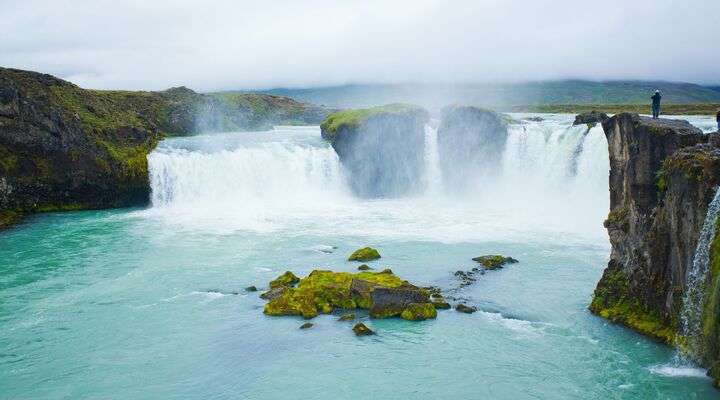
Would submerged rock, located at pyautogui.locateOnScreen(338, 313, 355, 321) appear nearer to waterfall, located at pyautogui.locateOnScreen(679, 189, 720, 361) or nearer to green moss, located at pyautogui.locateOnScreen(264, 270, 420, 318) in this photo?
green moss, located at pyautogui.locateOnScreen(264, 270, 420, 318)

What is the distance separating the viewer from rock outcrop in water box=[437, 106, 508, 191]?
5456 cm

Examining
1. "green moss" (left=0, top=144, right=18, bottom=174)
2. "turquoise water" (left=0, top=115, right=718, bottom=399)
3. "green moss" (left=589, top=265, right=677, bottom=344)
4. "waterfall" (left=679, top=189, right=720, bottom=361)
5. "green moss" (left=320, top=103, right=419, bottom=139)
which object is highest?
"green moss" (left=320, top=103, right=419, bottom=139)

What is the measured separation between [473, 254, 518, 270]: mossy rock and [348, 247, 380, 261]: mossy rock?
501 centimetres

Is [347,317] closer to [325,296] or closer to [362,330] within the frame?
[362,330]

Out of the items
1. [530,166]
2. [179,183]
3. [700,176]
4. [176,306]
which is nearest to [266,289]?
[176,306]

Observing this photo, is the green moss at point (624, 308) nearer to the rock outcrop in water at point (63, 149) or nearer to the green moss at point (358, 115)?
the green moss at point (358, 115)

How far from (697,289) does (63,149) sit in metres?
45.3

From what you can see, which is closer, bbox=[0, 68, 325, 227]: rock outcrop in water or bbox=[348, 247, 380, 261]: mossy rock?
bbox=[348, 247, 380, 261]: mossy rock

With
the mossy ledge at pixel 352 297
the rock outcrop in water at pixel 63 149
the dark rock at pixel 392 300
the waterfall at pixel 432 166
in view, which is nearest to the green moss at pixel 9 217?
the rock outcrop in water at pixel 63 149

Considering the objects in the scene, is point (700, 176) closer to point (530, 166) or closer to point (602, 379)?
point (602, 379)

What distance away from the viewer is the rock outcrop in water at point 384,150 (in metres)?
56.7

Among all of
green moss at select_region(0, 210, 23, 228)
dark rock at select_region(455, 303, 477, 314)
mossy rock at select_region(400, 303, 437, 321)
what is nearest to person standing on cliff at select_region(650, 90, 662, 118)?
dark rock at select_region(455, 303, 477, 314)

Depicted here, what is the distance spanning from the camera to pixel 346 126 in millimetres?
56406

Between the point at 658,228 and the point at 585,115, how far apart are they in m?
38.4
